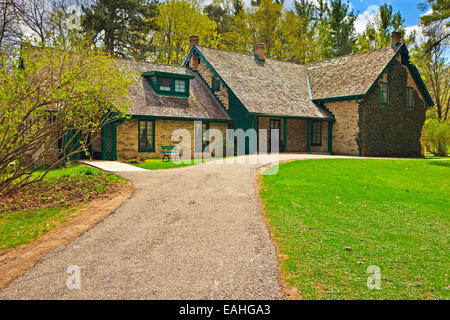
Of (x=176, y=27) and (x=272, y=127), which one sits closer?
(x=272, y=127)

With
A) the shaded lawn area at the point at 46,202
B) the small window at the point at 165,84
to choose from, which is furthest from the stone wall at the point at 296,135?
the shaded lawn area at the point at 46,202

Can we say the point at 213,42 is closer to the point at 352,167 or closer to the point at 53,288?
the point at 352,167

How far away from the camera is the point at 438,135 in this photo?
91.5 feet

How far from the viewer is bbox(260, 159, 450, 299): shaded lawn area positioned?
16.7 feet

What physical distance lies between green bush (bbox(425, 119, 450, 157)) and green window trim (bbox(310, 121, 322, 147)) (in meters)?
8.94

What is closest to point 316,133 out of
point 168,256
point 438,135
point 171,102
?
point 438,135

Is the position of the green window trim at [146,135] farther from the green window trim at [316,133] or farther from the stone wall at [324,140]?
the stone wall at [324,140]

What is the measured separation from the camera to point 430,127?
27.9 meters

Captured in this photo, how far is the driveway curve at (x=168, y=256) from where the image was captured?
499 centimetres

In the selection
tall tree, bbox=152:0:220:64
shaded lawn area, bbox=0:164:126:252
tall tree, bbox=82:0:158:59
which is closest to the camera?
shaded lawn area, bbox=0:164:126:252

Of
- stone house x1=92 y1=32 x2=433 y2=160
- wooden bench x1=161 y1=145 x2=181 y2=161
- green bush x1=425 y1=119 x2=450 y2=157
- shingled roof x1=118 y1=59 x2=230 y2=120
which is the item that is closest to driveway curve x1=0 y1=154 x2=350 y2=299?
wooden bench x1=161 y1=145 x2=181 y2=161

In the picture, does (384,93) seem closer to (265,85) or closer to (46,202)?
(265,85)

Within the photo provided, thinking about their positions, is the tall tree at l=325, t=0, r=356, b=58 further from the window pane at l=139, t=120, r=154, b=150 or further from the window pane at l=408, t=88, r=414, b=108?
the window pane at l=139, t=120, r=154, b=150
